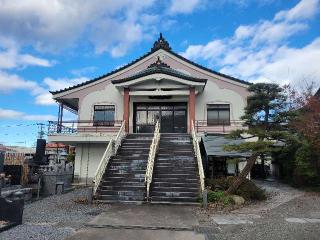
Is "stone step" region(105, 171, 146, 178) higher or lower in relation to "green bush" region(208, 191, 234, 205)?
higher

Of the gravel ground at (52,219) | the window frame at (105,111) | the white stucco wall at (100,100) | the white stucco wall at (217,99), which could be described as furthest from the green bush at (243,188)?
the white stucco wall at (100,100)

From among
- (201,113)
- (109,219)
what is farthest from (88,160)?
(109,219)

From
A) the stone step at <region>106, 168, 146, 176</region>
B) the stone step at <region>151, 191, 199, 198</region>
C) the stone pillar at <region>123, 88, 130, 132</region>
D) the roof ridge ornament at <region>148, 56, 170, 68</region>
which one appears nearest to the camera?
the stone step at <region>151, 191, 199, 198</region>

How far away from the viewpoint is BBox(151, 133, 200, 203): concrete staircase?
15.3 m

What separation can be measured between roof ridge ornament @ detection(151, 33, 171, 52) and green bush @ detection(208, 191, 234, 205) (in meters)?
15.3

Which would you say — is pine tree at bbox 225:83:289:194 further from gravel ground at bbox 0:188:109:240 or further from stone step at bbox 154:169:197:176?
gravel ground at bbox 0:188:109:240

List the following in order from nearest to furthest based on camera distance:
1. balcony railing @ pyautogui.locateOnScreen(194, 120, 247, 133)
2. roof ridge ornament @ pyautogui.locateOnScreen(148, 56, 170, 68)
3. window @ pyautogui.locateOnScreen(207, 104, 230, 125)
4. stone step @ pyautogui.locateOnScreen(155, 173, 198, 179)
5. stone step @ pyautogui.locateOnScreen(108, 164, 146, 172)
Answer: stone step @ pyautogui.locateOnScreen(155, 173, 198, 179)
stone step @ pyautogui.locateOnScreen(108, 164, 146, 172)
balcony railing @ pyautogui.locateOnScreen(194, 120, 247, 133)
window @ pyautogui.locateOnScreen(207, 104, 230, 125)
roof ridge ornament @ pyautogui.locateOnScreen(148, 56, 170, 68)

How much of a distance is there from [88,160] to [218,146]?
1032 cm

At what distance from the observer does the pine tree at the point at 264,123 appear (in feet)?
51.0

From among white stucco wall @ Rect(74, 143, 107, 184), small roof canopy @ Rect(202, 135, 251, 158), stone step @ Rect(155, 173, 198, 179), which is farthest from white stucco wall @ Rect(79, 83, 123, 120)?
stone step @ Rect(155, 173, 198, 179)

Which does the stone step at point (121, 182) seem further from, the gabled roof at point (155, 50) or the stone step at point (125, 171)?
the gabled roof at point (155, 50)

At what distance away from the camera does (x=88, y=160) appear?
25.2 meters

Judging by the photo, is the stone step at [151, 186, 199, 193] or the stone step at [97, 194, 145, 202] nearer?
the stone step at [97, 194, 145, 202]

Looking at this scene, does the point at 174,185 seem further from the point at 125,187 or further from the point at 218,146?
the point at 218,146
